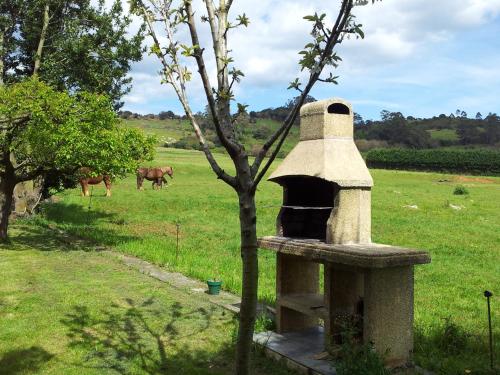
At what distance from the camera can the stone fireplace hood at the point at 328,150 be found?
789 centimetres

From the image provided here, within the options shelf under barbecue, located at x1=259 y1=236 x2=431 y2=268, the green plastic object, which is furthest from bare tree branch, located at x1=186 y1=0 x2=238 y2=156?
the green plastic object

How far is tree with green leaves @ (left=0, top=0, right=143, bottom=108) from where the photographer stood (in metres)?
22.0

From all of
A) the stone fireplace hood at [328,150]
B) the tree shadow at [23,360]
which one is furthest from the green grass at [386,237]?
the tree shadow at [23,360]

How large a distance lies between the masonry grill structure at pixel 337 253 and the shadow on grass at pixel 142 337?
1.77 metres

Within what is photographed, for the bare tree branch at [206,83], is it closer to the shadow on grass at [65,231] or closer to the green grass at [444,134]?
the shadow on grass at [65,231]

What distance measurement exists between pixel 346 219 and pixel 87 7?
2059cm

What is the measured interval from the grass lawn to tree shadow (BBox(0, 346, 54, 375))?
0.01 meters

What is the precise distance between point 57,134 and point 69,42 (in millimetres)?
8271

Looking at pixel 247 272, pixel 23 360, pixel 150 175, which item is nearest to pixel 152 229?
pixel 150 175

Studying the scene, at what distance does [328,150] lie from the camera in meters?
8.13

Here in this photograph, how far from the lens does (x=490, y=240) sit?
67.3 feet

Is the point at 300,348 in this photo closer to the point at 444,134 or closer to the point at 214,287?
the point at 214,287

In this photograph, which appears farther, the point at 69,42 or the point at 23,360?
the point at 69,42

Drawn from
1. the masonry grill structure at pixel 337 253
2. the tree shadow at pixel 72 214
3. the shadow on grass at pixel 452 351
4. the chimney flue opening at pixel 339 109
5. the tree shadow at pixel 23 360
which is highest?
the chimney flue opening at pixel 339 109
